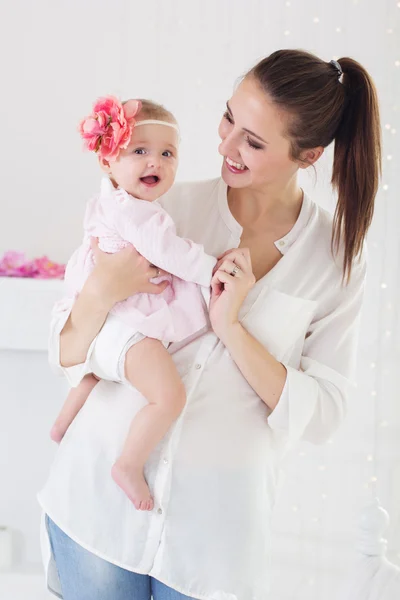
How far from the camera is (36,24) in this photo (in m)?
2.86

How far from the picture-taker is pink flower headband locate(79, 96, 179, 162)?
5.03 ft

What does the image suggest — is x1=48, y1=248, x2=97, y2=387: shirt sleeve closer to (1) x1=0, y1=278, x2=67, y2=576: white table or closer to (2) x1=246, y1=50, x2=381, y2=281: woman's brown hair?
(2) x1=246, y1=50, x2=381, y2=281: woman's brown hair

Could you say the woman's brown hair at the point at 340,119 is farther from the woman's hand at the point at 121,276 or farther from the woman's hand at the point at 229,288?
the woman's hand at the point at 121,276

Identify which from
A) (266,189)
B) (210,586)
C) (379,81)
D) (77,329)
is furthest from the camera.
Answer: (379,81)

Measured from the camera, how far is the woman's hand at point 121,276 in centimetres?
151

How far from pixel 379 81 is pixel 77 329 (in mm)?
1746

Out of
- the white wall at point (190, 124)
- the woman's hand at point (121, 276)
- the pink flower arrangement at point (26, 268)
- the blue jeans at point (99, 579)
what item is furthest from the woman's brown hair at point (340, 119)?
the pink flower arrangement at point (26, 268)

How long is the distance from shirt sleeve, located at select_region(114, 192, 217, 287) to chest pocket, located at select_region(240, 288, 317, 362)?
0.40 feet

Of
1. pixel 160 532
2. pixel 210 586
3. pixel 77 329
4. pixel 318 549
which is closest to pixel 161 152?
pixel 77 329

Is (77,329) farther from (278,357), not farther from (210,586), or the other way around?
(210,586)

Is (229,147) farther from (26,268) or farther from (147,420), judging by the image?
(26,268)

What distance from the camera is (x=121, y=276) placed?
5.00ft

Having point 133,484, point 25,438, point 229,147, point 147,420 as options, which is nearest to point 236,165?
point 229,147

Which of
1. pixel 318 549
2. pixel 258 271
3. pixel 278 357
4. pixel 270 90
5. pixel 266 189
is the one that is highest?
pixel 270 90
